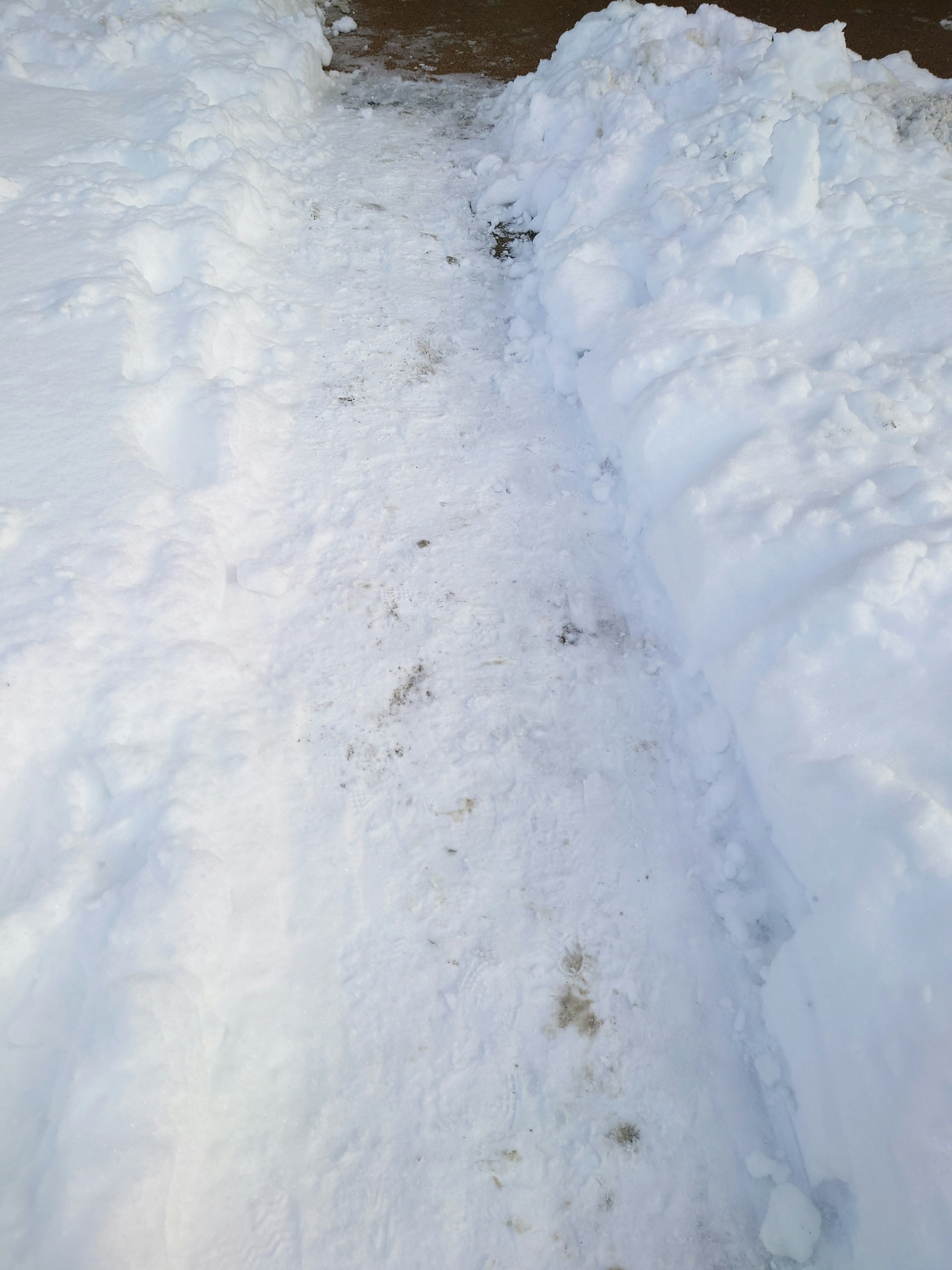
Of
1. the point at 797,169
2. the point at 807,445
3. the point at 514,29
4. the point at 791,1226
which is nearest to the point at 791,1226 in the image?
the point at 791,1226

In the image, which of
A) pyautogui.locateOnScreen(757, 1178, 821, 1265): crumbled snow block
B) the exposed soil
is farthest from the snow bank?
the exposed soil

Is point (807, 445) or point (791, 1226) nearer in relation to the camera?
point (791, 1226)

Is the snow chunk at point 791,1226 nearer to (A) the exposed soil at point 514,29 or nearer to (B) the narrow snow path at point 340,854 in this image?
(B) the narrow snow path at point 340,854

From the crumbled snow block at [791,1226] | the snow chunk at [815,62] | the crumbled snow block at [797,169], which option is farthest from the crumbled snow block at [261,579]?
the snow chunk at [815,62]

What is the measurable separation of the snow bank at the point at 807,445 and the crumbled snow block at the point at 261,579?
1.02m

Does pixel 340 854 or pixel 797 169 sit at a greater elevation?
pixel 797 169

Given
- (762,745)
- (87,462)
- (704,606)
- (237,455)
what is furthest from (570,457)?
(87,462)

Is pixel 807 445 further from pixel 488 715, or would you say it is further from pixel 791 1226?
pixel 791 1226

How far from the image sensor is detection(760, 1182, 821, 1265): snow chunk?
1.26 metres

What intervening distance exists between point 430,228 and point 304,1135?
135 inches

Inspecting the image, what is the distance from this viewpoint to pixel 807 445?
78.7 inches

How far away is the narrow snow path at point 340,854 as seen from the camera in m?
1.31

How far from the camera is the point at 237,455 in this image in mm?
2314

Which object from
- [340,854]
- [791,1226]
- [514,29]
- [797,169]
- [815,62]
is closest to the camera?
[791,1226]
